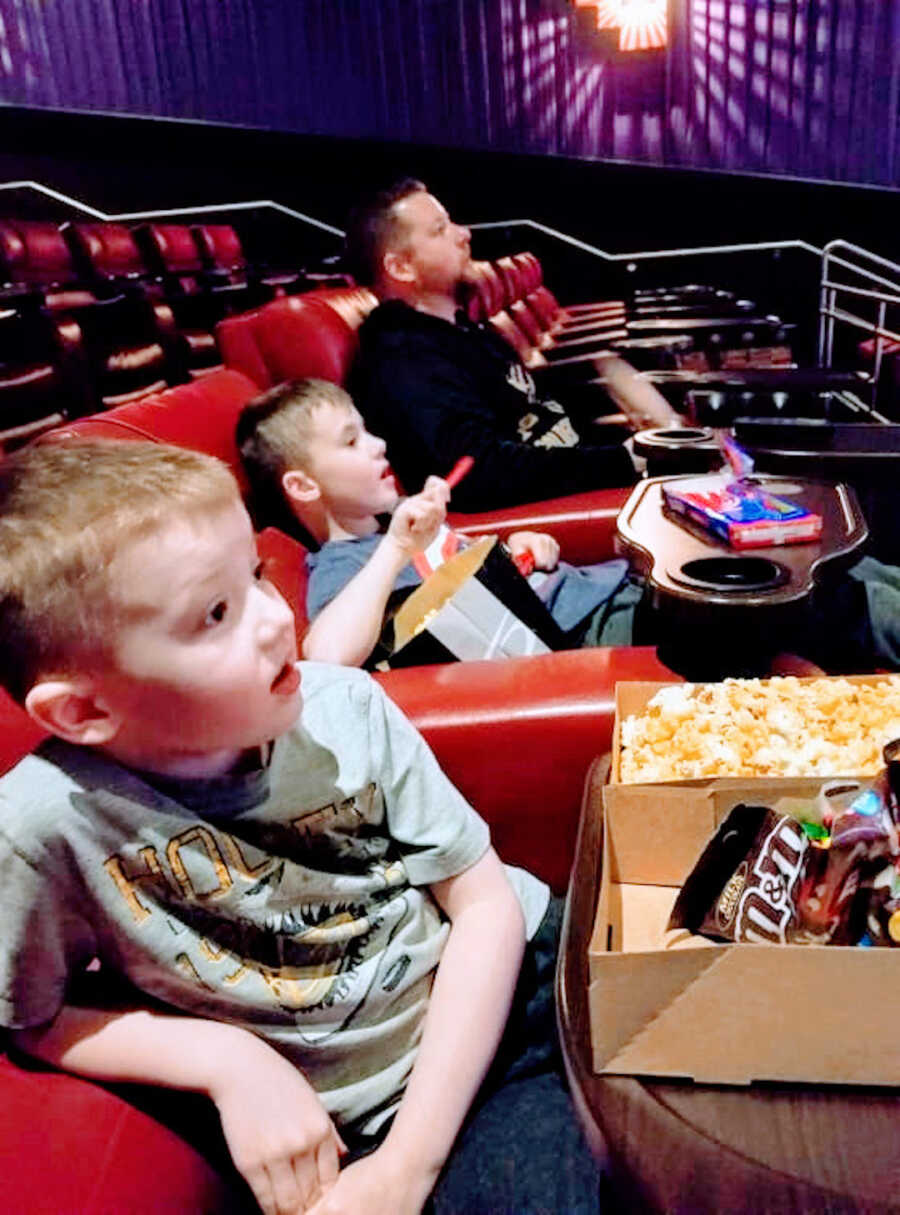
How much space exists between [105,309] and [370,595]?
286 centimetres

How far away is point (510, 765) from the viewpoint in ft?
3.74

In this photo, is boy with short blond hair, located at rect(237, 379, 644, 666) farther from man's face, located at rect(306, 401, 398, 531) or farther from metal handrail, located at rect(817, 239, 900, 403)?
metal handrail, located at rect(817, 239, 900, 403)

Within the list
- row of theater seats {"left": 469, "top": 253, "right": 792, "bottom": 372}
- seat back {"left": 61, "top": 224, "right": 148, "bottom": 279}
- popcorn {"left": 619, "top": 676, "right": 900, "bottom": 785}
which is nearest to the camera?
popcorn {"left": 619, "top": 676, "right": 900, "bottom": 785}

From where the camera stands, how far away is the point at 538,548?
1.79 meters

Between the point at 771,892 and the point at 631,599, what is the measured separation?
3.50ft

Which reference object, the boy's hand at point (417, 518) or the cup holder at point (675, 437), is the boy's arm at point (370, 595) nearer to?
the boy's hand at point (417, 518)

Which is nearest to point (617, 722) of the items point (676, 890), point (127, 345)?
point (676, 890)

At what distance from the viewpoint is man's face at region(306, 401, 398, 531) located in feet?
5.28

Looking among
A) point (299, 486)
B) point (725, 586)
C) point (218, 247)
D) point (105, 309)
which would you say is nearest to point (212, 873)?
point (725, 586)

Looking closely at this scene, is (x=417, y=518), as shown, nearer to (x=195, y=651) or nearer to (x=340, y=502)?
(x=340, y=502)

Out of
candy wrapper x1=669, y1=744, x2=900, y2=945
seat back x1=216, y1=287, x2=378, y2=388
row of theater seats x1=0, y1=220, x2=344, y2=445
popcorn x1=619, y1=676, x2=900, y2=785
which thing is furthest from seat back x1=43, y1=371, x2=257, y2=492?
row of theater seats x1=0, y1=220, x2=344, y2=445

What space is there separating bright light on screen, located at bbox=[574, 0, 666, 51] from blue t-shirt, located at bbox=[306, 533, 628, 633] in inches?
270

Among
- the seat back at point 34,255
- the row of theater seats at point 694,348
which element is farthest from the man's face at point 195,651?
the seat back at point 34,255

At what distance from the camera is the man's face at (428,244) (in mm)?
2344
